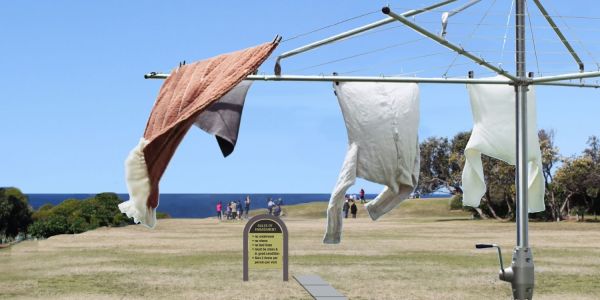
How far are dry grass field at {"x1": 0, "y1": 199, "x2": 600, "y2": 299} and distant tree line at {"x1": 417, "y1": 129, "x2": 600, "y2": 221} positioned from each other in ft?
50.6

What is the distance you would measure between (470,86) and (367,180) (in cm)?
210

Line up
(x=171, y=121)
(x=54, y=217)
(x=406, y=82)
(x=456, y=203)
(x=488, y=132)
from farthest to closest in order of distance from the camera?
(x=456, y=203), (x=54, y=217), (x=488, y=132), (x=406, y=82), (x=171, y=121)

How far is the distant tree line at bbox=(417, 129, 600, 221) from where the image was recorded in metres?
48.0

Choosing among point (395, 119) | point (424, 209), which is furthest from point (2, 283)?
point (424, 209)

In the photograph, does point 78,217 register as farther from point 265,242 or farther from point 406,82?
point 406,82

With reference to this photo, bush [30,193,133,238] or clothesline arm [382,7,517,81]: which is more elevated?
clothesline arm [382,7,517,81]

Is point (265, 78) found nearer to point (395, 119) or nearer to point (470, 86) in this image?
point (395, 119)

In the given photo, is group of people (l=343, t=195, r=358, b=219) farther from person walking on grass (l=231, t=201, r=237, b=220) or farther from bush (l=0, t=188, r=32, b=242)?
bush (l=0, t=188, r=32, b=242)

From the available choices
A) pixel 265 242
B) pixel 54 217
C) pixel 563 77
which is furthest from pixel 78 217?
pixel 563 77

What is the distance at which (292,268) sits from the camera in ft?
64.6

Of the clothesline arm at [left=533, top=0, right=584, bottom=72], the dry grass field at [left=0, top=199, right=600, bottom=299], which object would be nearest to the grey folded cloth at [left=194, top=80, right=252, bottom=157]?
the clothesline arm at [left=533, top=0, right=584, bottom=72]

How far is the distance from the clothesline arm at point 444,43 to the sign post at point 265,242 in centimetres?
882

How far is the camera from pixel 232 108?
9352mm

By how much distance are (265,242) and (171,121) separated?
944cm
